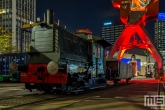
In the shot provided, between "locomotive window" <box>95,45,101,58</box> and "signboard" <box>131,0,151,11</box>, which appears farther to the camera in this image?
"signboard" <box>131,0,151,11</box>

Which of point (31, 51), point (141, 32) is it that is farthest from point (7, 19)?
point (31, 51)

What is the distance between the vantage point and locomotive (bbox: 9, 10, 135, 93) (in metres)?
12.4

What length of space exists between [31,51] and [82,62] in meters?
3.36

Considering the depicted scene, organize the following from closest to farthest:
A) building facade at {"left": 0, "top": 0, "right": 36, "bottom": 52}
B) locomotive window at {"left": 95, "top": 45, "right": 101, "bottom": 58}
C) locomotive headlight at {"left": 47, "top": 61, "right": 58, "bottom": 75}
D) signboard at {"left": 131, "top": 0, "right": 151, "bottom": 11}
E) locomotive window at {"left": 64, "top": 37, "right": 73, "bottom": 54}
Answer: locomotive headlight at {"left": 47, "top": 61, "right": 58, "bottom": 75} < locomotive window at {"left": 64, "top": 37, "right": 73, "bottom": 54} < locomotive window at {"left": 95, "top": 45, "right": 101, "bottom": 58} < signboard at {"left": 131, "top": 0, "right": 151, "bottom": 11} < building facade at {"left": 0, "top": 0, "right": 36, "bottom": 52}

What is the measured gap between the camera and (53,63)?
11.5m

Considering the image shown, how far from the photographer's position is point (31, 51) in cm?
1388

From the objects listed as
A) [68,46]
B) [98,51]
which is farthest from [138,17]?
[68,46]

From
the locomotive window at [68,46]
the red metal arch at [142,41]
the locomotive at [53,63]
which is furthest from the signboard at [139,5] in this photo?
the locomotive window at [68,46]

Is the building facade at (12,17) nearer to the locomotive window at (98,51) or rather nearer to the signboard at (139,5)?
the signboard at (139,5)

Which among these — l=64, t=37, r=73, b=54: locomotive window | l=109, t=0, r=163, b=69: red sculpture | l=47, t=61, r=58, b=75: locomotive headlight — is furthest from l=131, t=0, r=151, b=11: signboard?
l=47, t=61, r=58, b=75: locomotive headlight

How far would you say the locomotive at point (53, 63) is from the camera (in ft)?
40.7

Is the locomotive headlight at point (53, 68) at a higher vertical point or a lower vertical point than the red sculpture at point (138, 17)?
lower

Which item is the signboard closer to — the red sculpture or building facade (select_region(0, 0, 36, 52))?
the red sculpture

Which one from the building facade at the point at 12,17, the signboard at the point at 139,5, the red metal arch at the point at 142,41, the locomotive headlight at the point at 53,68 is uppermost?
the building facade at the point at 12,17
